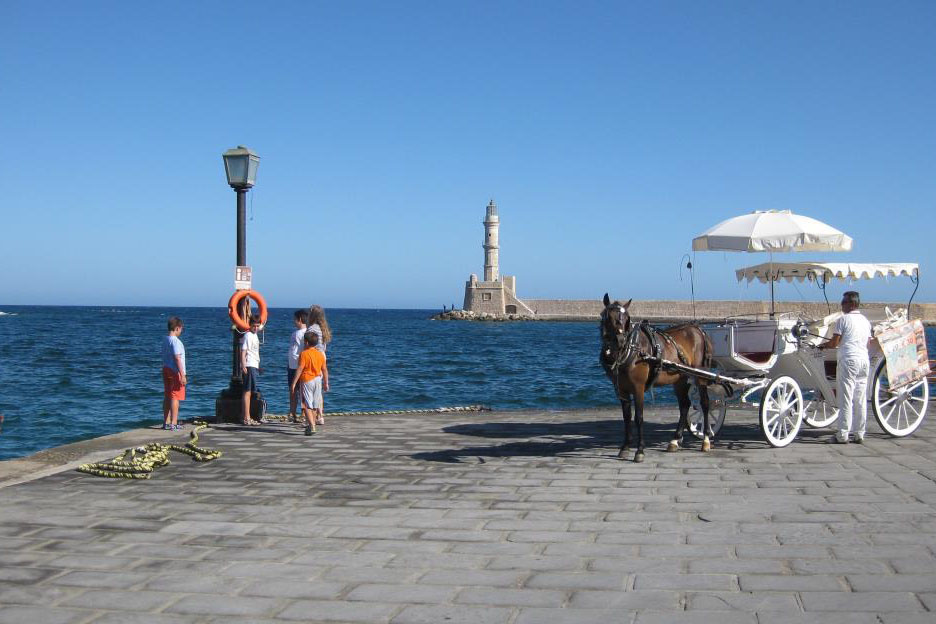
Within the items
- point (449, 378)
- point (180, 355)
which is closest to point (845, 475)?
point (180, 355)

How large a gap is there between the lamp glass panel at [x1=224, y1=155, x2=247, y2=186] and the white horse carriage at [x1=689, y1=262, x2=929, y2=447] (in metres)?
6.41

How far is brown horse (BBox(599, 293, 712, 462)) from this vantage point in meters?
8.16

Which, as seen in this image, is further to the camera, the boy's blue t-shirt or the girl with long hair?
the girl with long hair

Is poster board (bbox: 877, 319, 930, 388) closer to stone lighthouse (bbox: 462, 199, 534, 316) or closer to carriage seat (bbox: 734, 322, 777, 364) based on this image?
carriage seat (bbox: 734, 322, 777, 364)

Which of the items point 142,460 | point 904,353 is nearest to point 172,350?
point 142,460

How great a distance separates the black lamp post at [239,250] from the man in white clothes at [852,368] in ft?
23.6

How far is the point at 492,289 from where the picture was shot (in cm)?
10900

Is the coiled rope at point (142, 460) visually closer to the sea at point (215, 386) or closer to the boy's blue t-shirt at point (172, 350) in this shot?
the boy's blue t-shirt at point (172, 350)

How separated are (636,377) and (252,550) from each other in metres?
4.35

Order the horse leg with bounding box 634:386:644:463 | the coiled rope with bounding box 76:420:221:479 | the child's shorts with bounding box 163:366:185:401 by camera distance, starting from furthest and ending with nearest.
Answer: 1. the child's shorts with bounding box 163:366:185:401
2. the horse leg with bounding box 634:386:644:463
3. the coiled rope with bounding box 76:420:221:479

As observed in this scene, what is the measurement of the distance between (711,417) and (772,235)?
224 cm

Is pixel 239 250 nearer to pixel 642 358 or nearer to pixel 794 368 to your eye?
pixel 642 358

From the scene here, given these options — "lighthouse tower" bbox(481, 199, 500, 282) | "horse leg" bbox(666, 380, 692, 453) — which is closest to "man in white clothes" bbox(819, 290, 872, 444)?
"horse leg" bbox(666, 380, 692, 453)

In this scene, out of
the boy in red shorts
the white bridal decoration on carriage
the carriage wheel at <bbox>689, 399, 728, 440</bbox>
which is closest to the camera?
the white bridal decoration on carriage
